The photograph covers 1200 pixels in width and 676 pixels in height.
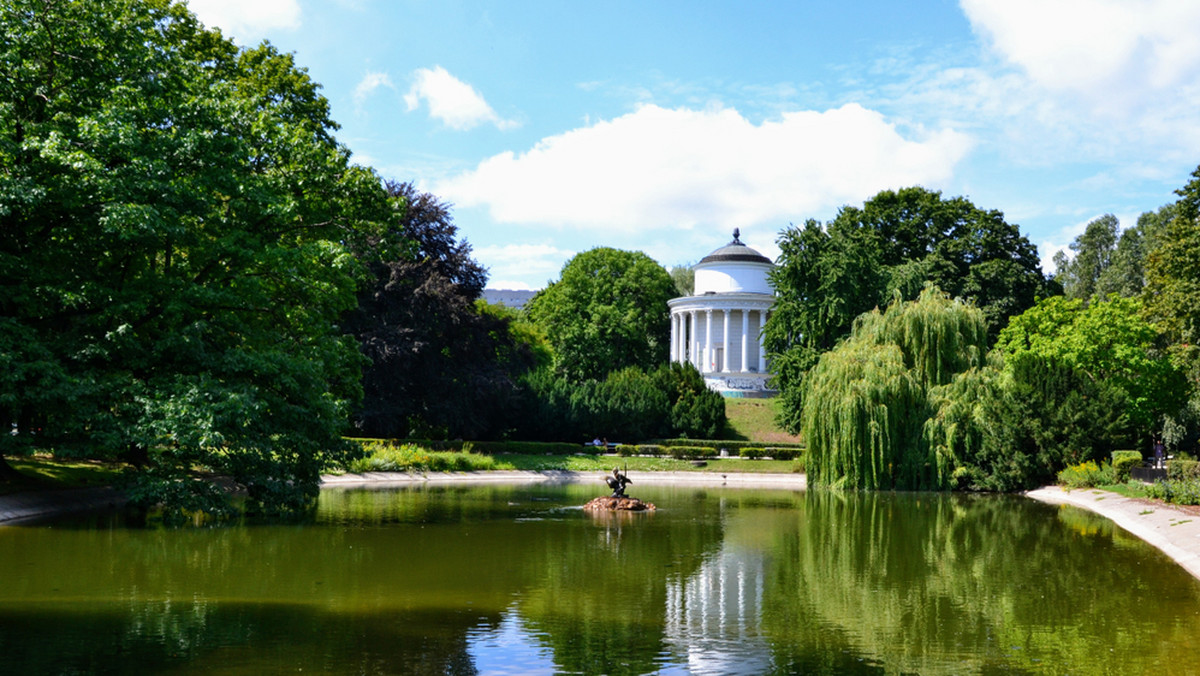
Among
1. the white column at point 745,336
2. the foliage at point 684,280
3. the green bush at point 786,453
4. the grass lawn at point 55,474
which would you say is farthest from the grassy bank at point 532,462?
the foliage at point 684,280

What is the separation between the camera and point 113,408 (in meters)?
21.5

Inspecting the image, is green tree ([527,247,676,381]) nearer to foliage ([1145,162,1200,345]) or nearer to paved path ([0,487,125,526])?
foliage ([1145,162,1200,345])

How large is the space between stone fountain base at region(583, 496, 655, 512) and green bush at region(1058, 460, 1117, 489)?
1667 cm

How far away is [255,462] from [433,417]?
23.9 m

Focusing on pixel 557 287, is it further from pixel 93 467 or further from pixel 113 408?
pixel 113 408

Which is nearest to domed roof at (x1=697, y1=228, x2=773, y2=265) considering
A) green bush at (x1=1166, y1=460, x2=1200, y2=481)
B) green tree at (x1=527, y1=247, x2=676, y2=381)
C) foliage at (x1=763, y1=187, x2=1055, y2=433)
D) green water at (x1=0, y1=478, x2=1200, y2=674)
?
green tree at (x1=527, y1=247, x2=676, y2=381)

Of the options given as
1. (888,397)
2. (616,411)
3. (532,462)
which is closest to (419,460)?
(532,462)

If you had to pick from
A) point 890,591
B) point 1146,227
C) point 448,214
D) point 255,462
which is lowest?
point 890,591

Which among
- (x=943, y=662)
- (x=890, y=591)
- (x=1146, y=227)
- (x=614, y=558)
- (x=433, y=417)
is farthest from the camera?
(x=1146, y=227)

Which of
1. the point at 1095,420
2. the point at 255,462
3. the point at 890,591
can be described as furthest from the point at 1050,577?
the point at 1095,420

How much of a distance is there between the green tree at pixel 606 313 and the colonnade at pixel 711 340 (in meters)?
2.88

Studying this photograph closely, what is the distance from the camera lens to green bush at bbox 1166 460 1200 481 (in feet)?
93.9

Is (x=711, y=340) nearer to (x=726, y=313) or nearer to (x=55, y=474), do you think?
(x=726, y=313)

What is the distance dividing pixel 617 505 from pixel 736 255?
5135 centimetres
